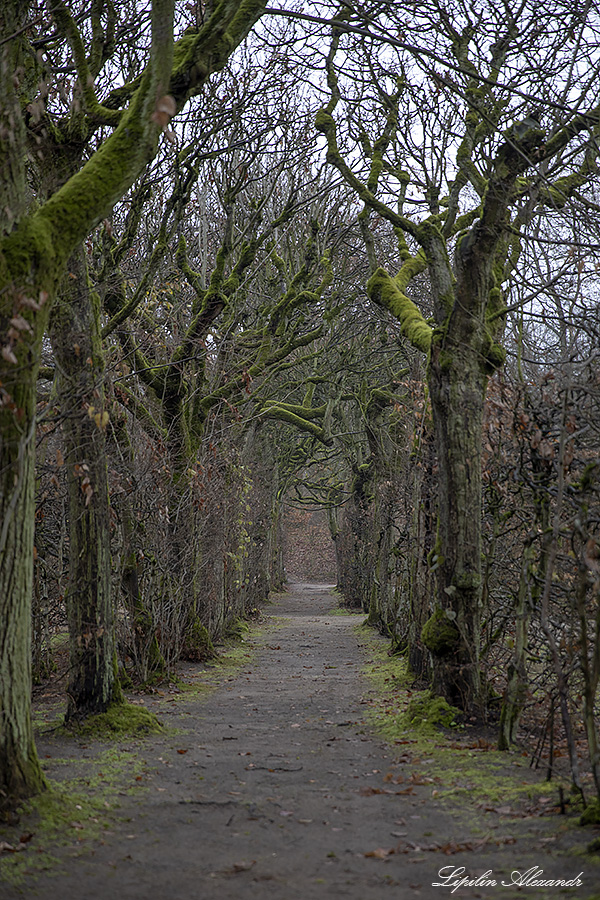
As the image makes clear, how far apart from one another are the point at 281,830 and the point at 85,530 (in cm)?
393

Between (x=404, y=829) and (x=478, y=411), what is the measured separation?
15.6 ft

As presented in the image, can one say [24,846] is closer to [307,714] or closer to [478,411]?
[307,714]

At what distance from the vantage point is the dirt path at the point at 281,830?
3.99m

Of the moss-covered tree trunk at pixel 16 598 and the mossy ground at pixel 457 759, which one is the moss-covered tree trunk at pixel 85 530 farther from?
the mossy ground at pixel 457 759

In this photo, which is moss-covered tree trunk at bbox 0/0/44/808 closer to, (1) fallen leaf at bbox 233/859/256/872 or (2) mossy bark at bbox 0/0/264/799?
(2) mossy bark at bbox 0/0/264/799

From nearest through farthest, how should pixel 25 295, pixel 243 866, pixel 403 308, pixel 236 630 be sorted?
pixel 243 866 < pixel 25 295 < pixel 403 308 < pixel 236 630

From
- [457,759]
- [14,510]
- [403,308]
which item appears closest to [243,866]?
[14,510]

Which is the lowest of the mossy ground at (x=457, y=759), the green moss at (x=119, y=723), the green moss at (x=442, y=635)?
the mossy ground at (x=457, y=759)

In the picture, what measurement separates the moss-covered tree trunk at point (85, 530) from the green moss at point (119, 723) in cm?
11

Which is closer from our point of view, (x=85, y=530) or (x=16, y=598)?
(x=16, y=598)

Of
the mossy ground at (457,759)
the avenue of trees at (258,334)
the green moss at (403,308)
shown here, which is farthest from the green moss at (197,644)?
the green moss at (403,308)

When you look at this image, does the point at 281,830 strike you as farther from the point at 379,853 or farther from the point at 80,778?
the point at 80,778

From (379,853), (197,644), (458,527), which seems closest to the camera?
(379,853)

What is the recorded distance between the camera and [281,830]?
499cm
